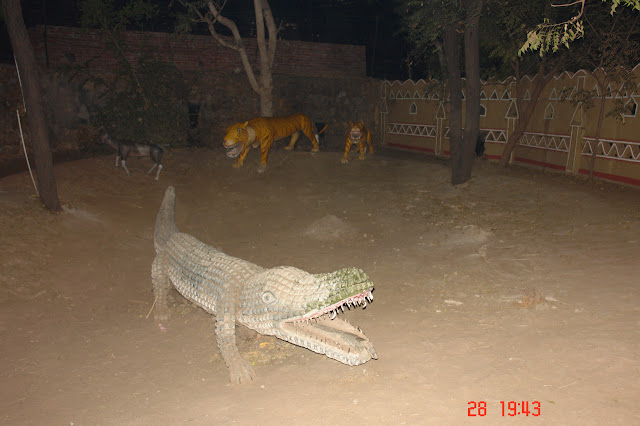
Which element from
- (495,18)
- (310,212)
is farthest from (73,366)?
(495,18)

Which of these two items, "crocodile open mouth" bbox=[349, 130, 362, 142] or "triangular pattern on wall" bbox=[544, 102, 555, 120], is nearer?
"triangular pattern on wall" bbox=[544, 102, 555, 120]

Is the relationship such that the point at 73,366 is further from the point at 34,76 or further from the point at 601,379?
the point at 34,76

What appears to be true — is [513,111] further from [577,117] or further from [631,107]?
[631,107]

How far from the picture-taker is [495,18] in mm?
10742

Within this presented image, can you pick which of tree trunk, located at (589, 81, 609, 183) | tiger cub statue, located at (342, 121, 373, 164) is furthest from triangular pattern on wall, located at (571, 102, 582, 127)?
tiger cub statue, located at (342, 121, 373, 164)

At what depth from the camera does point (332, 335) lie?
3568mm

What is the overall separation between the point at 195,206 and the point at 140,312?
431 centimetres

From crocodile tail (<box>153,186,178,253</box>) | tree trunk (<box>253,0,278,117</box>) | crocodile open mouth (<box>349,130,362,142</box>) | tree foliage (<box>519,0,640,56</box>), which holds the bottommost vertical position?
crocodile tail (<box>153,186,178,253</box>)

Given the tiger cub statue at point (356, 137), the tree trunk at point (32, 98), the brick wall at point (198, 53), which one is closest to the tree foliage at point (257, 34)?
the brick wall at point (198, 53)

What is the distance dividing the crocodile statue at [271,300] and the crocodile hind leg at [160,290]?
0.01m

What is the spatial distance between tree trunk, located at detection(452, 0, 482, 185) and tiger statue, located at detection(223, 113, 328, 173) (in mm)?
5068

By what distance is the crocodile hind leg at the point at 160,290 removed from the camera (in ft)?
17.4

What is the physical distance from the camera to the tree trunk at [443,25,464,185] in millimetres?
10102

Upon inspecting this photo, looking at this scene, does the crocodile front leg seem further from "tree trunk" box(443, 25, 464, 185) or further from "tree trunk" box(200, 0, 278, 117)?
"tree trunk" box(200, 0, 278, 117)
